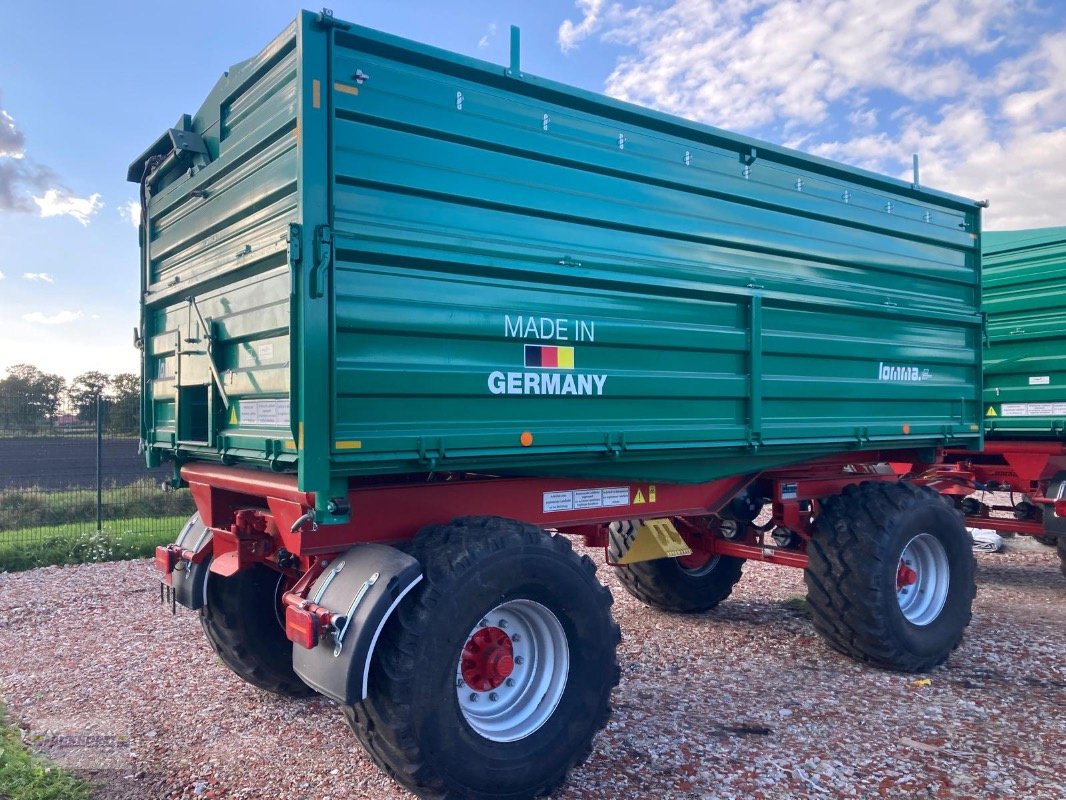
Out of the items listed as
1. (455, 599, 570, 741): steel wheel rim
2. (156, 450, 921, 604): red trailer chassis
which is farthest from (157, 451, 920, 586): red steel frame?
(455, 599, 570, 741): steel wheel rim

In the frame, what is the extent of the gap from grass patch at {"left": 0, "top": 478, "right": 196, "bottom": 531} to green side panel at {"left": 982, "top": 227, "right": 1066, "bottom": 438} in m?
9.78

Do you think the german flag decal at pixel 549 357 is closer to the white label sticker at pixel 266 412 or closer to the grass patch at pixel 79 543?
the white label sticker at pixel 266 412

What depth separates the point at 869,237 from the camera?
18.1 ft

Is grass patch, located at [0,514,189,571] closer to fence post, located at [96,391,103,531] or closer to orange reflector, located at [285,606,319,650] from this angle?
fence post, located at [96,391,103,531]

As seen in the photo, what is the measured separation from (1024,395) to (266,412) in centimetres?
691

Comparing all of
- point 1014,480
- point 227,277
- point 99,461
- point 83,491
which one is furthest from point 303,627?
point 83,491

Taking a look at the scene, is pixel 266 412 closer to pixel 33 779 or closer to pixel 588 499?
pixel 588 499

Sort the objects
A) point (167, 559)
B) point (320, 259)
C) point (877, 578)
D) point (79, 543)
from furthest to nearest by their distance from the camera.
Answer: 1. point (79, 543)
2. point (877, 578)
3. point (167, 559)
4. point (320, 259)

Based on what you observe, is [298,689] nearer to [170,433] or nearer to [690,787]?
[170,433]

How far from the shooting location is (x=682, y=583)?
6320 millimetres

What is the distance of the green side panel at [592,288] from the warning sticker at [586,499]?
0.15m

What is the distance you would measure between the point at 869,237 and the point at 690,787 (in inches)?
149

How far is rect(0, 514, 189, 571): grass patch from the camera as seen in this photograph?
8492 mm

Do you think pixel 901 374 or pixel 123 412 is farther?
pixel 123 412
